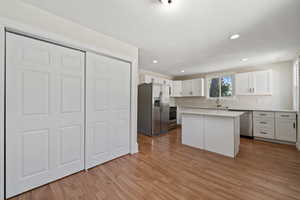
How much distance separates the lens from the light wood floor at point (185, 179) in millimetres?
1557

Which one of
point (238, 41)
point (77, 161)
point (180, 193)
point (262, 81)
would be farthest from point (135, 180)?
point (262, 81)

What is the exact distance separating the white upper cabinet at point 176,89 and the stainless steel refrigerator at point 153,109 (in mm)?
1539

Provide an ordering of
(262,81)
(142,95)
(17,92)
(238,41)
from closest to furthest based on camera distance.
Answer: (17,92)
(238,41)
(262,81)
(142,95)

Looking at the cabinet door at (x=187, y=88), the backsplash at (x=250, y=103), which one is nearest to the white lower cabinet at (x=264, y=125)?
the backsplash at (x=250, y=103)

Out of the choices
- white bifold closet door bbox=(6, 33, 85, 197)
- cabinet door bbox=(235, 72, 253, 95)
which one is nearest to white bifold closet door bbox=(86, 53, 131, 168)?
white bifold closet door bbox=(6, 33, 85, 197)

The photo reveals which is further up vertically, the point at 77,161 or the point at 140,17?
the point at 140,17

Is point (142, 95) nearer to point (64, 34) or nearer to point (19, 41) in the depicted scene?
point (64, 34)

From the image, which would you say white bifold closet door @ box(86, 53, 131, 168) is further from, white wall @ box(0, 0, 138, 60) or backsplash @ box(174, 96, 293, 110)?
backsplash @ box(174, 96, 293, 110)

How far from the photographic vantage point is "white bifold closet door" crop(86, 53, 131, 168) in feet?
7.13

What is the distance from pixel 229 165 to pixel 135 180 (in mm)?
1756

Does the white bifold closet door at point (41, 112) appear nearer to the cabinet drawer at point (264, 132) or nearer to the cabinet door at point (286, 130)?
the cabinet drawer at point (264, 132)

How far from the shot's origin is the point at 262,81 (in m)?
4.05

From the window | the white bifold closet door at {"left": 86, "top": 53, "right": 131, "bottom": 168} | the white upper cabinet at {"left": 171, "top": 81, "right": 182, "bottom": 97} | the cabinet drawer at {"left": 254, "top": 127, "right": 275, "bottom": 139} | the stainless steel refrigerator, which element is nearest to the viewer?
the white bifold closet door at {"left": 86, "top": 53, "right": 131, "bottom": 168}

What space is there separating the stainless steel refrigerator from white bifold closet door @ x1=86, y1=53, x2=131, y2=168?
1.56 metres
